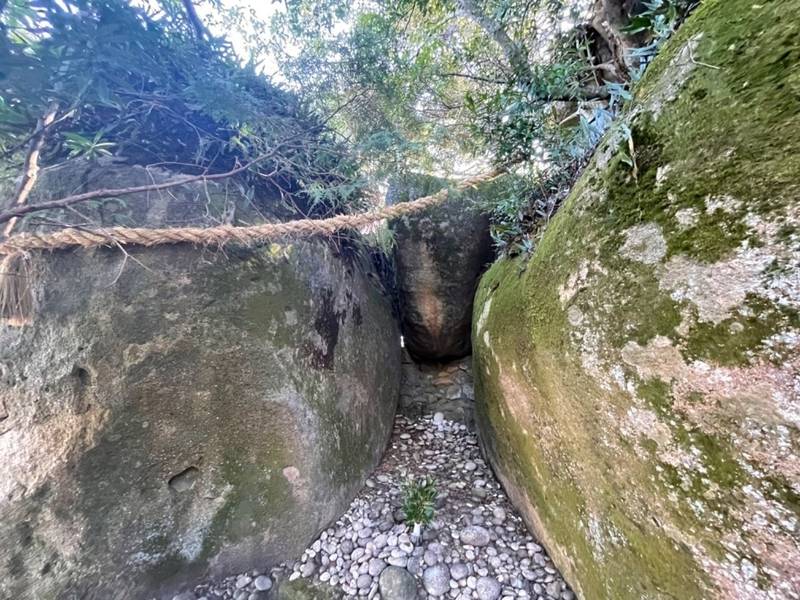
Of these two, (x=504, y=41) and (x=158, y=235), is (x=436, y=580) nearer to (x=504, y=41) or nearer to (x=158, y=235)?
(x=158, y=235)

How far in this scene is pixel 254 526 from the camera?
4.24ft

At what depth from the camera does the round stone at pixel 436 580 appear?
1.19 meters

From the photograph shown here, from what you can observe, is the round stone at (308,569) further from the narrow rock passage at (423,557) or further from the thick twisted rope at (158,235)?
the thick twisted rope at (158,235)

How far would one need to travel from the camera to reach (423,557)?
4.25 ft

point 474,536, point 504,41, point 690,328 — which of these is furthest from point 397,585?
point 504,41

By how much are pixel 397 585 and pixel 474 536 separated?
0.39 m

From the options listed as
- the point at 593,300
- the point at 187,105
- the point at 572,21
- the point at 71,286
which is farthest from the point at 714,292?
the point at 71,286

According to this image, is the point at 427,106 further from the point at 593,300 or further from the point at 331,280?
the point at 593,300

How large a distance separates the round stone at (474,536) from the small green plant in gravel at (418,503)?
0.51 ft

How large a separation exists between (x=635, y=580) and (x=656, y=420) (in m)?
0.47

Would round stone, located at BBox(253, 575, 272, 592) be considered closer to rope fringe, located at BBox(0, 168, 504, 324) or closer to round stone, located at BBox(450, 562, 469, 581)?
round stone, located at BBox(450, 562, 469, 581)

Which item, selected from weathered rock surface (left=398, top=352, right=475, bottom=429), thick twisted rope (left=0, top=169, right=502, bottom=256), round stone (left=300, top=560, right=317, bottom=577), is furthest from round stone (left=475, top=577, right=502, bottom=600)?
thick twisted rope (left=0, top=169, right=502, bottom=256)

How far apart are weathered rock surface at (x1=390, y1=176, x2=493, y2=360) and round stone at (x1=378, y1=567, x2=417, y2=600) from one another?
155 cm

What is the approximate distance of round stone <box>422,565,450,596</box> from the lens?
1.19 meters
